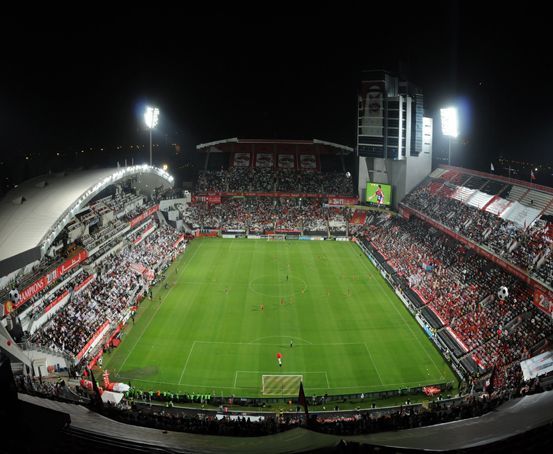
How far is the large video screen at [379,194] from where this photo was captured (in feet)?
199

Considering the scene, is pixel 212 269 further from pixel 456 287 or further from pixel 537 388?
pixel 537 388

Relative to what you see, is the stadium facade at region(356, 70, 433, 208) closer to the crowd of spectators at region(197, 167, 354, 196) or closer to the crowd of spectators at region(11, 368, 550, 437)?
the crowd of spectators at region(197, 167, 354, 196)

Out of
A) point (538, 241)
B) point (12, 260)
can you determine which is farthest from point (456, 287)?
point (12, 260)

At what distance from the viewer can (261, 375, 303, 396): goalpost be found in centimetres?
2570

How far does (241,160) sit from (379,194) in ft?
79.6

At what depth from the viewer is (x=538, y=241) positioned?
108ft

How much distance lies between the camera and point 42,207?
31.5 metres

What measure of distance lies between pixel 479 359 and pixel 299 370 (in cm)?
1018

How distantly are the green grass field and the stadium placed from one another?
0.51ft

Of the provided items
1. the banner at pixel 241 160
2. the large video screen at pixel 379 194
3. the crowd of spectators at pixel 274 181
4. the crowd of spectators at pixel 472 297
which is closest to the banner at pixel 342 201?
the crowd of spectators at pixel 274 181

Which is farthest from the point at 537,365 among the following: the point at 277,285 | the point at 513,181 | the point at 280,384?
the point at 513,181

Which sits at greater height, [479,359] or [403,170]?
[403,170]

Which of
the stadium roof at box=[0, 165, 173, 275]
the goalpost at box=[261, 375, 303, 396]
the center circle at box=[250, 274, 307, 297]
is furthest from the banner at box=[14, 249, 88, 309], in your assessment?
the center circle at box=[250, 274, 307, 297]

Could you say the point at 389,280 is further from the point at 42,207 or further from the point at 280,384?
the point at 42,207
